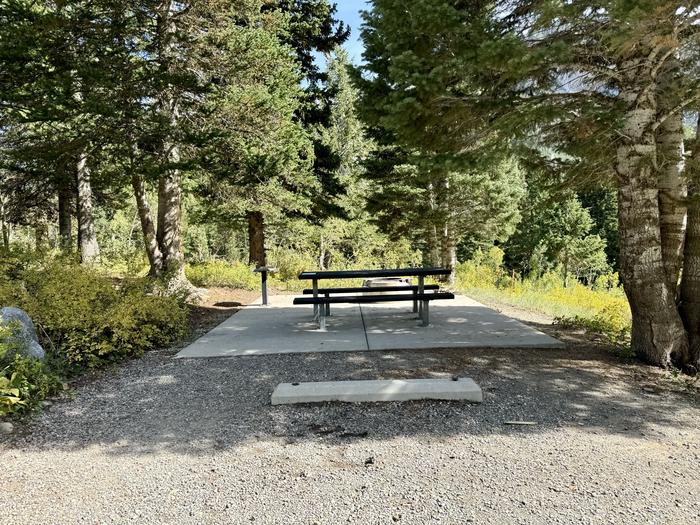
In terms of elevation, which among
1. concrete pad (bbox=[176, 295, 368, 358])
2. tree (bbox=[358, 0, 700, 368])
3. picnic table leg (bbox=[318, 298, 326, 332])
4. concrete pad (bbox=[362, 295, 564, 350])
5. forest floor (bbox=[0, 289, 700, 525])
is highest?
tree (bbox=[358, 0, 700, 368])

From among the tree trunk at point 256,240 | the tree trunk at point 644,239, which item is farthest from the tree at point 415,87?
the tree trunk at point 256,240

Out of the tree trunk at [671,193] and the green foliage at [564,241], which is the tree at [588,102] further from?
the green foliage at [564,241]

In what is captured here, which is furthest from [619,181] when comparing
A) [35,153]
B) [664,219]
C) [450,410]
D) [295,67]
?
[295,67]

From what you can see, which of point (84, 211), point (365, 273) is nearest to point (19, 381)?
point (365, 273)

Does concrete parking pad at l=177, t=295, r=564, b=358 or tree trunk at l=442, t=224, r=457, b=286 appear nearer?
concrete parking pad at l=177, t=295, r=564, b=358

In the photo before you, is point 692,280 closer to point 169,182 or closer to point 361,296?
point 361,296

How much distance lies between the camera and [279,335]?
21.1 feet

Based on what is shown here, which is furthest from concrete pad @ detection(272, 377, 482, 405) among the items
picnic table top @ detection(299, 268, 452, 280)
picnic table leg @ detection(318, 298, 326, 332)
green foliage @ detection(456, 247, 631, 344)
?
green foliage @ detection(456, 247, 631, 344)

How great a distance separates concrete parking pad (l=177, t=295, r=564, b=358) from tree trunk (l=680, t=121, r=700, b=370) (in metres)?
1.33

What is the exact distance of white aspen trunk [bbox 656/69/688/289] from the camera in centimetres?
466

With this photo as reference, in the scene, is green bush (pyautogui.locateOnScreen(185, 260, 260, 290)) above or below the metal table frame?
below

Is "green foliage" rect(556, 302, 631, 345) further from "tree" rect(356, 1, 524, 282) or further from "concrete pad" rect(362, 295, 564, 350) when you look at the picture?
"tree" rect(356, 1, 524, 282)

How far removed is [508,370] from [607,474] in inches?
76.7

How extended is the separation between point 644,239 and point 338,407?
11.6 ft
